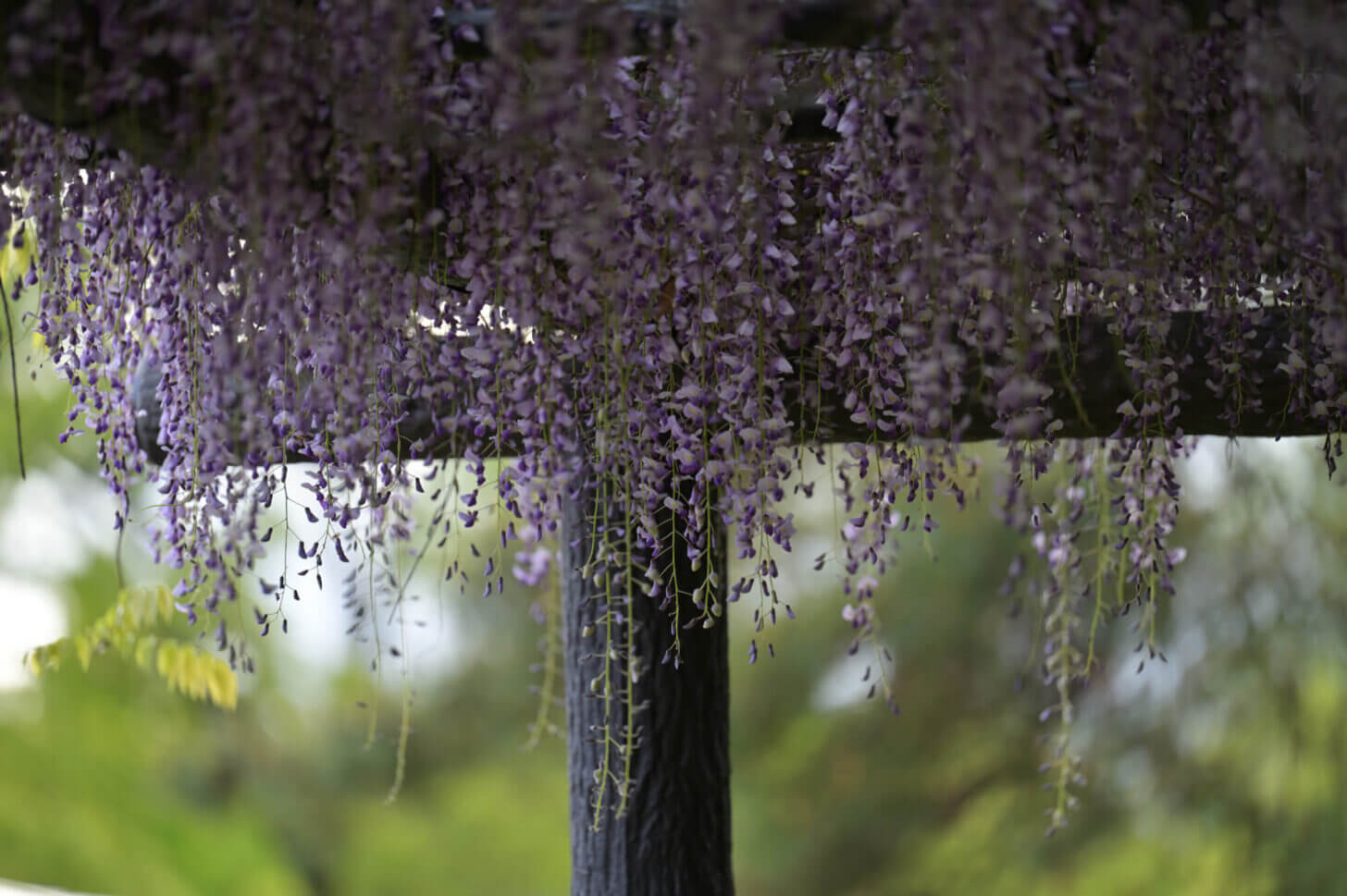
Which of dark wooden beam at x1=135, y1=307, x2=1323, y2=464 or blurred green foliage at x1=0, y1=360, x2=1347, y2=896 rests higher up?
dark wooden beam at x1=135, y1=307, x2=1323, y2=464

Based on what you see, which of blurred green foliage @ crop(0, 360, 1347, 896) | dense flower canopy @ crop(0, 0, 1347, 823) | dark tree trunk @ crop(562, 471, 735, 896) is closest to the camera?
dense flower canopy @ crop(0, 0, 1347, 823)

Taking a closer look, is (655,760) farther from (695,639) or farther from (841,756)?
(841,756)

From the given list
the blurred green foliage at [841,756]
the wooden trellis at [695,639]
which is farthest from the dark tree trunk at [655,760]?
the blurred green foliage at [841,756]

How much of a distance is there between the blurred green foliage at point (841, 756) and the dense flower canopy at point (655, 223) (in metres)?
2.07

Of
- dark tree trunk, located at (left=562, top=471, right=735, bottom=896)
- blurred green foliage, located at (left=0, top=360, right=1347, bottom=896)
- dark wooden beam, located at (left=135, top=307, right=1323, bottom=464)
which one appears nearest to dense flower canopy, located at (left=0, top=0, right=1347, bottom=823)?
dark wooden beam, located at (left=135, top=307, right=1323, bottom=464)

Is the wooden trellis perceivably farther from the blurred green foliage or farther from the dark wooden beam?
the blurred green foliage

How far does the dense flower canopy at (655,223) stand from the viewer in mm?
992

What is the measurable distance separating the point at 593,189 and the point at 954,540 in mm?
3204

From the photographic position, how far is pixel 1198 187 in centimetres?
129

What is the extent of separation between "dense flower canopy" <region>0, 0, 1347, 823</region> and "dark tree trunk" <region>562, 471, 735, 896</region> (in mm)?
362

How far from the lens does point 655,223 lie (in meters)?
1.25

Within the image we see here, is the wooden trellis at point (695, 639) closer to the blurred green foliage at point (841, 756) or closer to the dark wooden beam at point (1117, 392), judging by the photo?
the dark wooden beam at point (1117, 392)

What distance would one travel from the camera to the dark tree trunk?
1.79 meters

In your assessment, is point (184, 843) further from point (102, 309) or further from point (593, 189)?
point (593, 189)
